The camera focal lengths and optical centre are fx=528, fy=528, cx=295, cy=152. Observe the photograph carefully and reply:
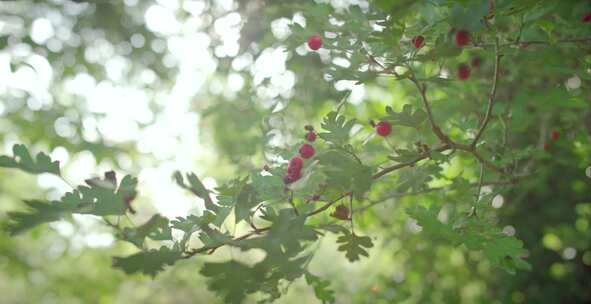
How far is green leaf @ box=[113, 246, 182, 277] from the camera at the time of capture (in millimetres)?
905

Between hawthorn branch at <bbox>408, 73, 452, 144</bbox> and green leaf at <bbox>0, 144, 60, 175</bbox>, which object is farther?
Result: hawthorn branch at <bbox>408, 73, 452, 144</bbox>

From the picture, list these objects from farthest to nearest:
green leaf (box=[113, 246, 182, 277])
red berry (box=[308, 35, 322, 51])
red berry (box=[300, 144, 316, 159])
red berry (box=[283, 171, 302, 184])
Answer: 1. red berry (box=[308, 35, 322, 51])
2. red berry (box=[300, 144, 316, 159])
3. red berry (box=[283, 171, 302, 184])
4. green leaf (box=[113, 246, 182, 277])

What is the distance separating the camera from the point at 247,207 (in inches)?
41.9

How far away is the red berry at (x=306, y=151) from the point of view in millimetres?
1271

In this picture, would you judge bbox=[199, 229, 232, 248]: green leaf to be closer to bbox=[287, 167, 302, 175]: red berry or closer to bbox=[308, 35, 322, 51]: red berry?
bbox=[287, 167, 302, 175]: red berry

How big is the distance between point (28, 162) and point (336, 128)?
662mm

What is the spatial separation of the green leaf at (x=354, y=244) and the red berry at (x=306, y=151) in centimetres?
22

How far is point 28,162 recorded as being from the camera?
109 centimetres

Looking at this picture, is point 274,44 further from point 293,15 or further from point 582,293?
point 582,293

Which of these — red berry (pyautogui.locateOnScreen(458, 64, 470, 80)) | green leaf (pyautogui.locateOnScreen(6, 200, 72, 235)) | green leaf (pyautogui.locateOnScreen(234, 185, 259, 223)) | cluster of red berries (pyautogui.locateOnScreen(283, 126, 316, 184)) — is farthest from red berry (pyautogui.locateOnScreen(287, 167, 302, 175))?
red berry (pyautogui.locateOnScreen(458, 64, 470, 80))

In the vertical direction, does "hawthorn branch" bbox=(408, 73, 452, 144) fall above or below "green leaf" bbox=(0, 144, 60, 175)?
below

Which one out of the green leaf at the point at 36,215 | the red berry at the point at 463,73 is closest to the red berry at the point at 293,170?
the green leaf at the point at 36,215

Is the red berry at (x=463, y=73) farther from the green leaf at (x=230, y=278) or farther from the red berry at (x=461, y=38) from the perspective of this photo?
the green leaf at (x=230, y=278)

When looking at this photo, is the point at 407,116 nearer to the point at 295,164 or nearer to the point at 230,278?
the point at 295,164
